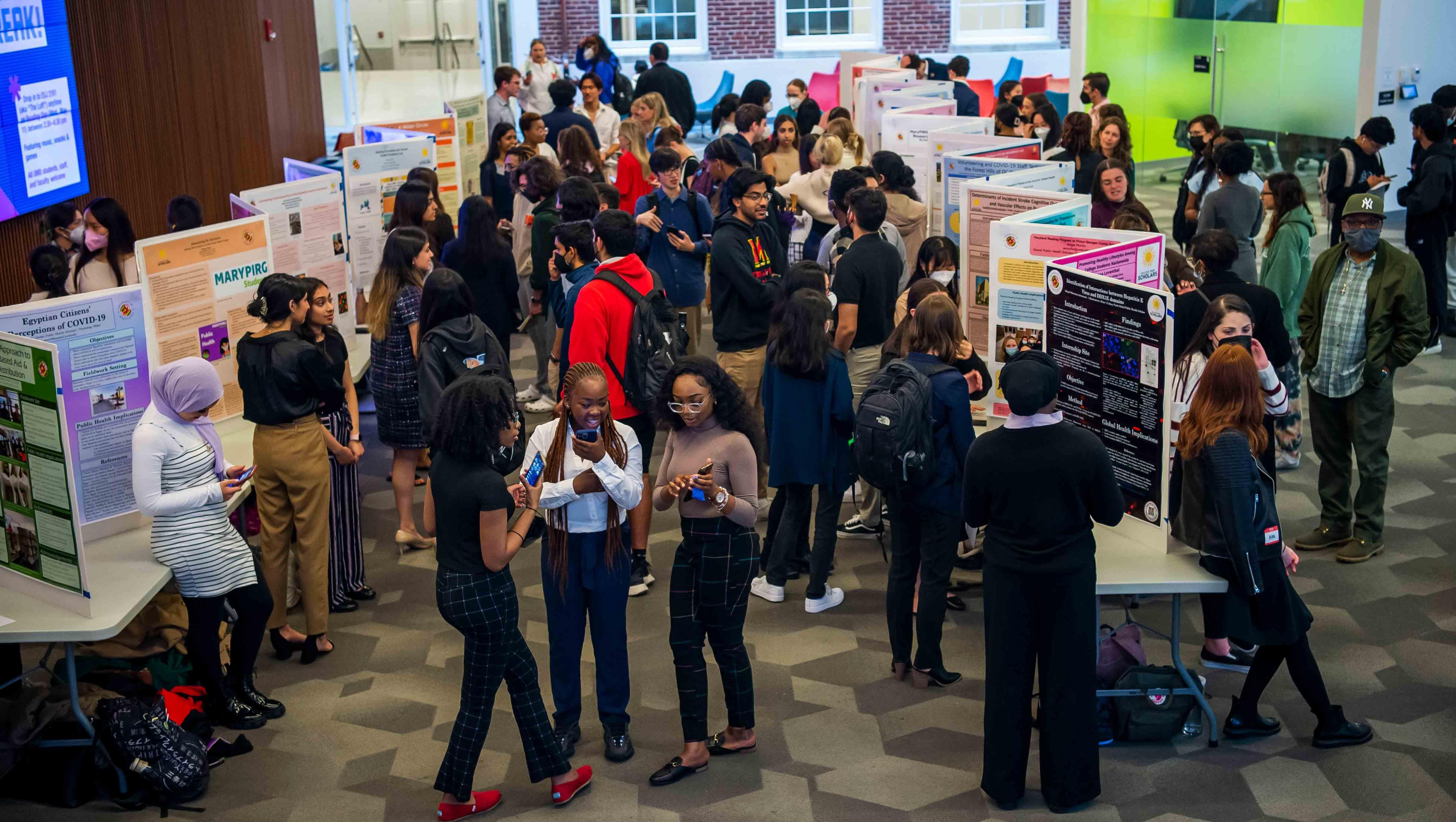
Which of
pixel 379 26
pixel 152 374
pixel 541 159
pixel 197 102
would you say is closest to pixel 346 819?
pixel 152 374

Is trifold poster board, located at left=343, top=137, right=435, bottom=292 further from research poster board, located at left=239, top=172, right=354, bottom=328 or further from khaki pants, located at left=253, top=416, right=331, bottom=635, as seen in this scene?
khaki pants, located at left=253, top=416, right=331, bottom=635

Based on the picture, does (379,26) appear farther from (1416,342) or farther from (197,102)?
(1416,342)

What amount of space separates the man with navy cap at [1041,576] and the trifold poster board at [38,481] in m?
2.76

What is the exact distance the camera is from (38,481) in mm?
4211

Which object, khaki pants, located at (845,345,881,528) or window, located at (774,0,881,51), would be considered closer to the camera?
khaki pants, located at (845,345,881,528)

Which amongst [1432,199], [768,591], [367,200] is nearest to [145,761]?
[768,591]

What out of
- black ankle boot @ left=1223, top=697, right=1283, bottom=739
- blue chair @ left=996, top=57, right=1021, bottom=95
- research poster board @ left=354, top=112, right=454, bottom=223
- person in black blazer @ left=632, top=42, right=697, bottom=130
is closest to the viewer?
black ankle boot @ left=1223, top=697, right=1283, bottom=739

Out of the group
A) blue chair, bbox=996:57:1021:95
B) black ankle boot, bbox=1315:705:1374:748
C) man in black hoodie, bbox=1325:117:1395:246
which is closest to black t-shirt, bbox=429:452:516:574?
black ankle boot, bbox=1315:705:1374:748

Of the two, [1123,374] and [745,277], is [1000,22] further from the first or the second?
[1123,374]

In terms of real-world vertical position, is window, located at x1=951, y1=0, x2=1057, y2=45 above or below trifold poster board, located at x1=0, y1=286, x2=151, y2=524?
above

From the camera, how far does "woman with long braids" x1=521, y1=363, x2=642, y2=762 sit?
402 cm

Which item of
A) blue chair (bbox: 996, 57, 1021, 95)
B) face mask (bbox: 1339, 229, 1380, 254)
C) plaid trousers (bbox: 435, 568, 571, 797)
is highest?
blue chair (bbox: 996, 57, 1021, 95)

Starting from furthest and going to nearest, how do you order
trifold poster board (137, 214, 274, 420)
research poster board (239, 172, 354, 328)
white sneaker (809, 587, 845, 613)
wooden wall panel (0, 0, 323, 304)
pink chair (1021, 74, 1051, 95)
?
1. pink chair (1021, 74, 1051, 95)
2. wooden wall panel (0, 0, 323, 304)
3. research poster board (239, 172, 354, 328)
4. white sneaker (809, 587, 845, 613)
5. trifold poster board (137, 214, 274, 420)

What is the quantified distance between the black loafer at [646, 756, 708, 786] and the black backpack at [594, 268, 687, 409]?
1.54 meters
